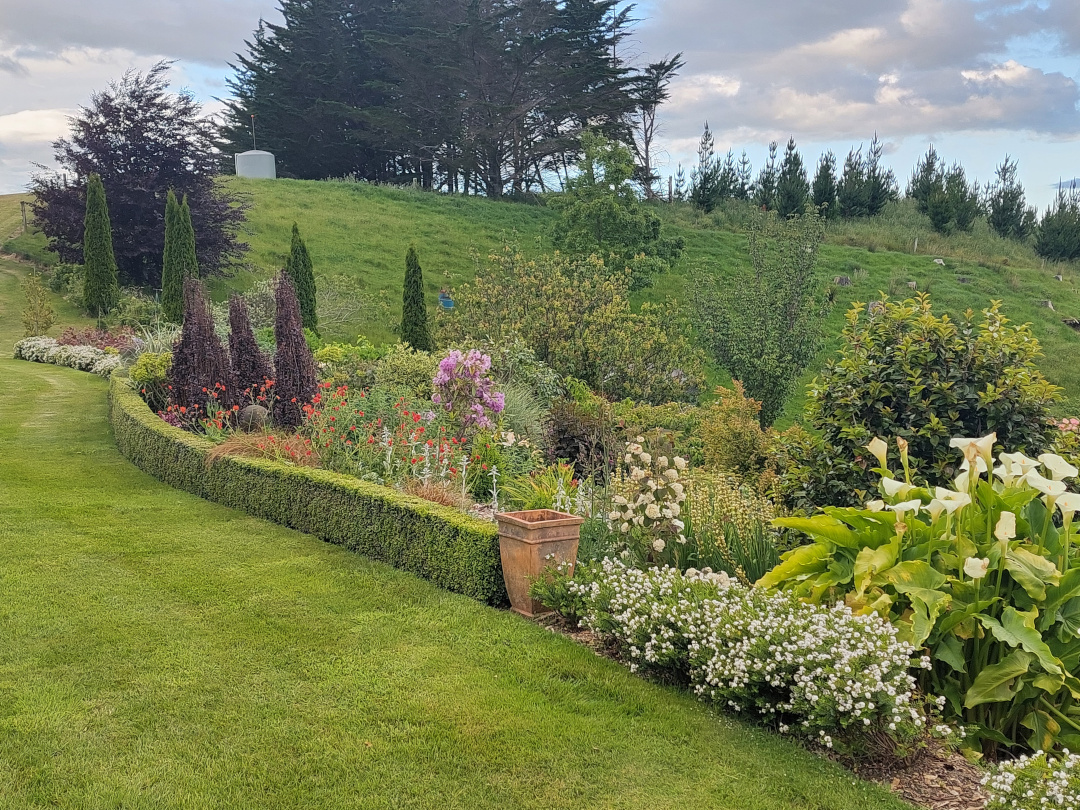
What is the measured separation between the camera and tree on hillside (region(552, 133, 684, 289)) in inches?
867

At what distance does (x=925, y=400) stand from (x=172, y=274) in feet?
53.6

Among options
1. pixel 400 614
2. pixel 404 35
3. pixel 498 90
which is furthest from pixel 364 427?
pixel 404 35

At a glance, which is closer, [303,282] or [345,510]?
[345,510]

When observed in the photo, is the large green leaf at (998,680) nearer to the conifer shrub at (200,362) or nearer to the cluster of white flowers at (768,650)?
the cluster of white flowers at (768,650)

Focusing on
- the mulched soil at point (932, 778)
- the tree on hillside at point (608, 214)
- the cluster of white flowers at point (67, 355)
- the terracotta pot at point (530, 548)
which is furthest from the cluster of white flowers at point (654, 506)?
the tree on hillside at point (608, 214)

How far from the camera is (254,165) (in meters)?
32.9

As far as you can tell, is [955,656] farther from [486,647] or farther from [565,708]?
[486,647]

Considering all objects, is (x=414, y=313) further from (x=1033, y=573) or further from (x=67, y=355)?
(x=1033, y=573)

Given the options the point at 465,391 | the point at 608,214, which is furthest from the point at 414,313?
the point at 465,391

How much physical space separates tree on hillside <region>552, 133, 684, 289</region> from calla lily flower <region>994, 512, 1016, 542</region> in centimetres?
1890

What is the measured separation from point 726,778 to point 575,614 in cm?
160

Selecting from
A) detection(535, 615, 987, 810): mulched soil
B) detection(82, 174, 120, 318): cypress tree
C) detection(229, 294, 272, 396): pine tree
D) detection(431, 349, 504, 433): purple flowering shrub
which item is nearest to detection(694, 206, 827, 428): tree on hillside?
detection(431, 349, 504, 433): purple flowering shrub

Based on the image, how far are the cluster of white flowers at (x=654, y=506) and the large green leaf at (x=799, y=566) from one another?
65 centimetres

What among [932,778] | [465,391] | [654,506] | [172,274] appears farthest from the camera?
[172,274]
